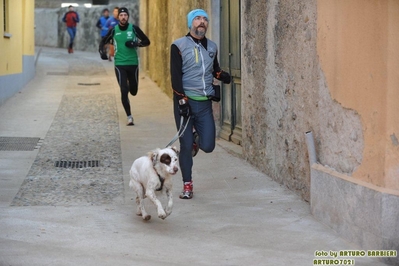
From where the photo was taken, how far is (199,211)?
8.01 meters

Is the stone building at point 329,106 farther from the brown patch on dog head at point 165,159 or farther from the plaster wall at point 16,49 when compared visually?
the plaster wall at point 16,49

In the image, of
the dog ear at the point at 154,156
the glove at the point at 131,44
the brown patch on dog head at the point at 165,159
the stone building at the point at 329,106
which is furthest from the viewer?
the glove at the point at 131,44

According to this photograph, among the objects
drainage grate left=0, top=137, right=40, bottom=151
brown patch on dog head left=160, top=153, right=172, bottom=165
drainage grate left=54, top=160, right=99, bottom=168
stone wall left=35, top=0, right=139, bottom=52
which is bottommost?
drainage grate left=54, top=160, right=99, bottom=168

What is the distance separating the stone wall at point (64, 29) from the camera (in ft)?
115

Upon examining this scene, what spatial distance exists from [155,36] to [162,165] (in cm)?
1357

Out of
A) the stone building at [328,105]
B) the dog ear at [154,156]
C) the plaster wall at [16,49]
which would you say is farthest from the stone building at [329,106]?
the plaster wall at [16,49]

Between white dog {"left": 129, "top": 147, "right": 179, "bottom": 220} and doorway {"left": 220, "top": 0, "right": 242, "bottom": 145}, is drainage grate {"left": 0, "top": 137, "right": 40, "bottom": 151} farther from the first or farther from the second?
white dog {"left": 129, "top": 147, "right": 179, "bottom": 220}

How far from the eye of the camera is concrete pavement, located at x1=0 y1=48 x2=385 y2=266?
6504 millimetres

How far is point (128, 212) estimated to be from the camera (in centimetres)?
798

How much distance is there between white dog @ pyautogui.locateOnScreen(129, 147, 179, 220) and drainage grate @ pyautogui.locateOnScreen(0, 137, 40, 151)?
13.9ft

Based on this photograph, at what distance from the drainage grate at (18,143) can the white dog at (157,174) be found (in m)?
4.25

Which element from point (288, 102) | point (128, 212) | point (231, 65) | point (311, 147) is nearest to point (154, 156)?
point (128, 212)

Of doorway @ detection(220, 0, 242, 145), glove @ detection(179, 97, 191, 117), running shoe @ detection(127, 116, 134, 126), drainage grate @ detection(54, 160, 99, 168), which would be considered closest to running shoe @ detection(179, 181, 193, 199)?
glove @ detection(179, 97, 191, 117)

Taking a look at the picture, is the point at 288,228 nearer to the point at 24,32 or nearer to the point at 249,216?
the point at 249,216
